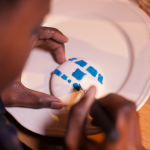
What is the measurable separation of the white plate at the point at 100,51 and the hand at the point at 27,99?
0.02 meters

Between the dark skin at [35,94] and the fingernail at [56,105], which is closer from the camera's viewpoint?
the dark skin at [35,94]

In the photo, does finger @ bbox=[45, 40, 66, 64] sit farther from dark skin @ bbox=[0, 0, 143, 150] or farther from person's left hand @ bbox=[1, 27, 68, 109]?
dark skin @ bbox=[0, 0, 143, 150]

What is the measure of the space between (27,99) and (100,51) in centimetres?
28

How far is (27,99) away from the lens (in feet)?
1.49

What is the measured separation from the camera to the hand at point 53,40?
0.51m

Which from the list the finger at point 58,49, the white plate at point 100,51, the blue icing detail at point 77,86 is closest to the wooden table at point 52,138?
the white plate at point 100,51

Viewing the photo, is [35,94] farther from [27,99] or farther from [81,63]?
[81,63]

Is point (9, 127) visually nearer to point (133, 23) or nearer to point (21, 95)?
point (21, 95)

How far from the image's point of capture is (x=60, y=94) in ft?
1.52

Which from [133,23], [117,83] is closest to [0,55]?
[117,83]

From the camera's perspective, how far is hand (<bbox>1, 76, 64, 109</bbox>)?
444 millimetres

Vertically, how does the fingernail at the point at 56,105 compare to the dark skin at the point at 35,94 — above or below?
below

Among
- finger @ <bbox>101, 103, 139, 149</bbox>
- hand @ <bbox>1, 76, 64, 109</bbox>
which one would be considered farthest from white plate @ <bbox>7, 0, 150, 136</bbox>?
finger @ <bbox>101, 103, 139, 149</bbox>

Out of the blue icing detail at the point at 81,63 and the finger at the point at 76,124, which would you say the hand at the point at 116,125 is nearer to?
the finger at the point at 76,124
